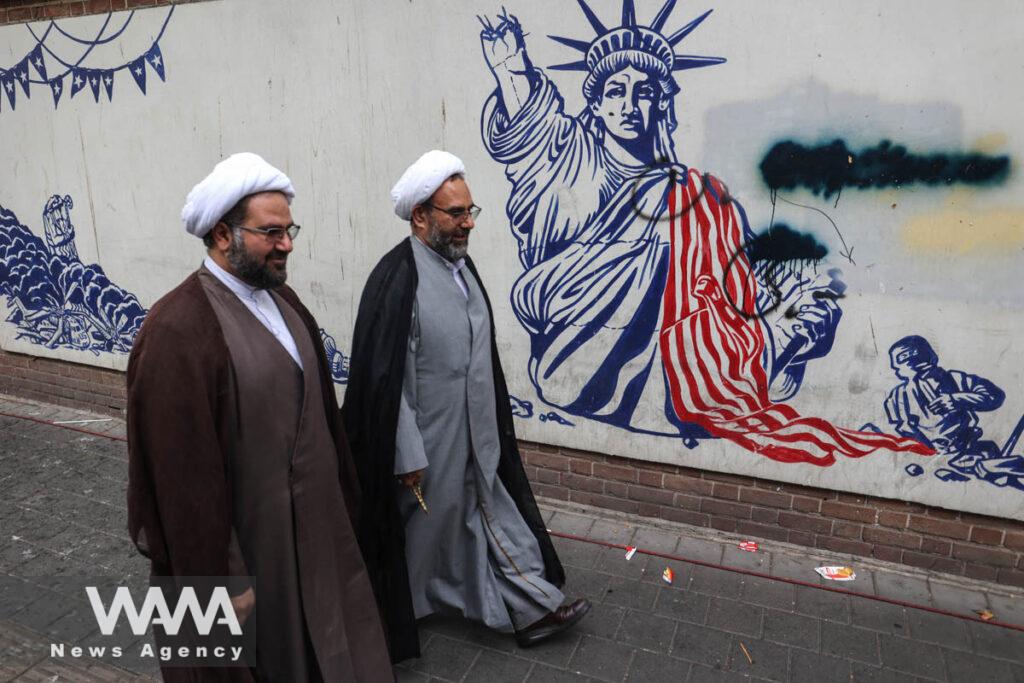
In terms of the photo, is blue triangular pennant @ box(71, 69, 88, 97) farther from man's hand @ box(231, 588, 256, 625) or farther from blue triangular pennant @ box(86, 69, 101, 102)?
man's hand @ box(231, 588, 256, 625)

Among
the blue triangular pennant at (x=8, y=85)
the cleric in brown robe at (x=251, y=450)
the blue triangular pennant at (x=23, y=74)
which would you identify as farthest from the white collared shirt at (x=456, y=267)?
the blue triangular pennant at (x=8, y=85)

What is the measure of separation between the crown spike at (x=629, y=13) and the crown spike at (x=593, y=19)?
0.38ft

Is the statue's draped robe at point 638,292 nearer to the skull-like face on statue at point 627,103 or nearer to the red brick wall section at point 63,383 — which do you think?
the skull-like face on statue at point 627,103

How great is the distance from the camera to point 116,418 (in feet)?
19.4

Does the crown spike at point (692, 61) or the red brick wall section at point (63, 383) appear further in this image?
the red brick wall section at point (63, 383)

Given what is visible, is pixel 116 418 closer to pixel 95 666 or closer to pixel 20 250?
pixel 20 250

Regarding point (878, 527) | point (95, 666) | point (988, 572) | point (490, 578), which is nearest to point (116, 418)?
point (95, 666)

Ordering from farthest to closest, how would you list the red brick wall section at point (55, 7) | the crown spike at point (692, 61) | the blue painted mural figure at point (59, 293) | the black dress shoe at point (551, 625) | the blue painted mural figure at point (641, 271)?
1. the blue painted mural figure at point (59, 293)
2. the red brick wall section at point (55, 7)
3. the blue painted mural figure at point (641, 271)
4. the crown spike at point (692, 61)
5. the black dress shoe at point (551, 625)

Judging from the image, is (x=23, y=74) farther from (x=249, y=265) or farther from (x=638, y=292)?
(x=638, y=292)

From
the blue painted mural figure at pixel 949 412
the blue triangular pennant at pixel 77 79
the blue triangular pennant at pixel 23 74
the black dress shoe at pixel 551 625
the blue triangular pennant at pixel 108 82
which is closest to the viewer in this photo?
the black dress shoe at pixel 551 625

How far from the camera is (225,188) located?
2223mm

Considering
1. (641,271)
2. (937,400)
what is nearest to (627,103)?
(641,271)

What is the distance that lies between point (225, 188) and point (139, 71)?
11.6ft

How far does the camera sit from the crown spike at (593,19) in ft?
12.0
